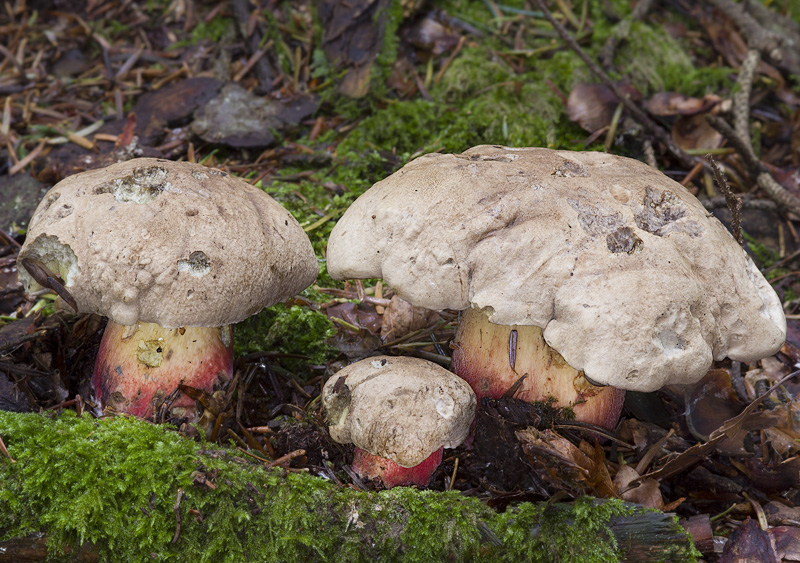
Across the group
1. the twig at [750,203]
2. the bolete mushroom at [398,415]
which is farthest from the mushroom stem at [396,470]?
the twig at [750,203]

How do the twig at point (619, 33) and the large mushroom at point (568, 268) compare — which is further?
the twig at point (619, 33)

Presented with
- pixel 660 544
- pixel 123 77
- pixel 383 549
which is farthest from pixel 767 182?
pixel 123 77

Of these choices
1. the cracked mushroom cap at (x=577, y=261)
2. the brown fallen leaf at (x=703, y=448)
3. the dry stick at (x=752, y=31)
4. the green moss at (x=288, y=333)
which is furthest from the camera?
the dry stick at (x=752, y=31)

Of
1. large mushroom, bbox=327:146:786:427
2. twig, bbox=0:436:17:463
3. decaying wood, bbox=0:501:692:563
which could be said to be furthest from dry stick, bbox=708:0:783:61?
twig, bbox=0:436:17:463

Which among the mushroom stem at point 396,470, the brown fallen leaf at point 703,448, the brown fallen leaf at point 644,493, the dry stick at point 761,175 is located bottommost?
the mushroom stem at point 396,470

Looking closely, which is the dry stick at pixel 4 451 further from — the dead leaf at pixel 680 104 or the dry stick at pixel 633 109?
the dead leaf at pixel 680 104

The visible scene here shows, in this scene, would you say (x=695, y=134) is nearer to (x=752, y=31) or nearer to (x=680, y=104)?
(x=680, y=104)

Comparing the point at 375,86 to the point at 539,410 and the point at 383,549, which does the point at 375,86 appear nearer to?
the point at 539,410
